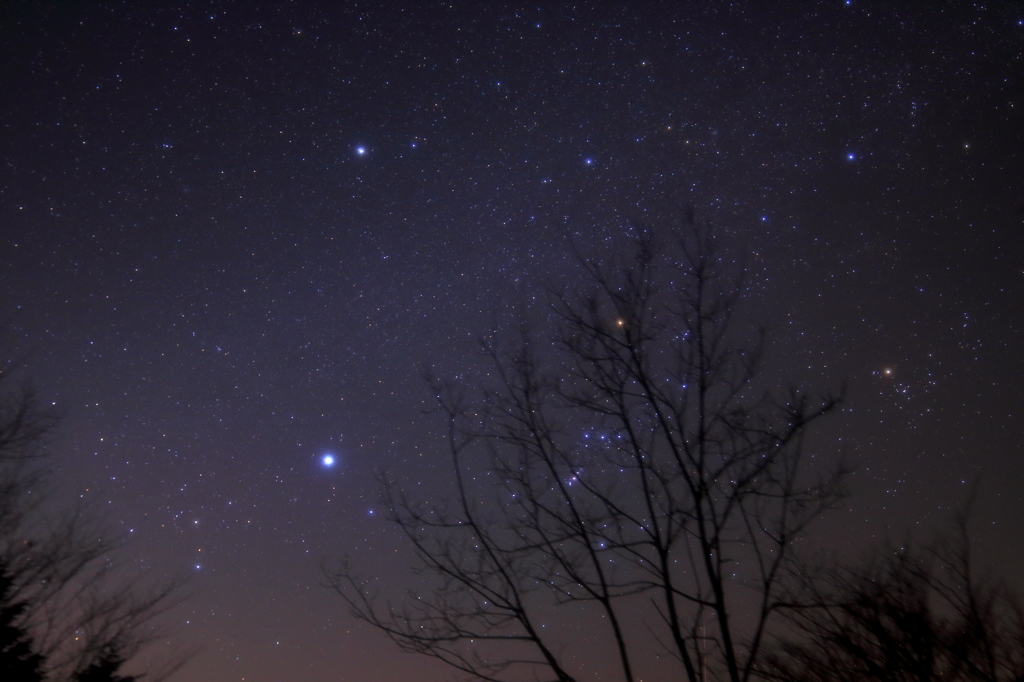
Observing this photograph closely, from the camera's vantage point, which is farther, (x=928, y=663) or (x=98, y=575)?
(x=98, y=575)

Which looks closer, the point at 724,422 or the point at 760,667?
the point at 724,422

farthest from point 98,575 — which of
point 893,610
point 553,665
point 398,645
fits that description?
point 893,610

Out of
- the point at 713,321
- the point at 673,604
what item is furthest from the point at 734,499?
the point at 713,321

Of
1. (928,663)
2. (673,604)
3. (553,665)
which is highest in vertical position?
(928,663)

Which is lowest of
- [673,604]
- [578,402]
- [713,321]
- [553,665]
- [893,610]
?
[553,665]

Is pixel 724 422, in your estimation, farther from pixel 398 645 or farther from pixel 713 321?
pixel 398 645

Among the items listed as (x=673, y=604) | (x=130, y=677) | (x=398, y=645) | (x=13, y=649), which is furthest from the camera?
(x=130, y=677)

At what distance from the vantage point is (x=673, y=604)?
3.82 metres

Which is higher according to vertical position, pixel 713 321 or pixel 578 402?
pixel 713 321

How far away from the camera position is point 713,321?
435 centimetres

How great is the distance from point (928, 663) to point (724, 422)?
2611 mm

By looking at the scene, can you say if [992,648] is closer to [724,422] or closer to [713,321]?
[724,422]

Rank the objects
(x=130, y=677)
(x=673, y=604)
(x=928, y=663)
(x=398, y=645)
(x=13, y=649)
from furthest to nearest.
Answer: (x=130, y=677)
(x=13, y=649)
(x=928, y=663)
(x=398, y=645)
(x=673, y=604)

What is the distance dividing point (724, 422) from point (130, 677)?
852 cm
